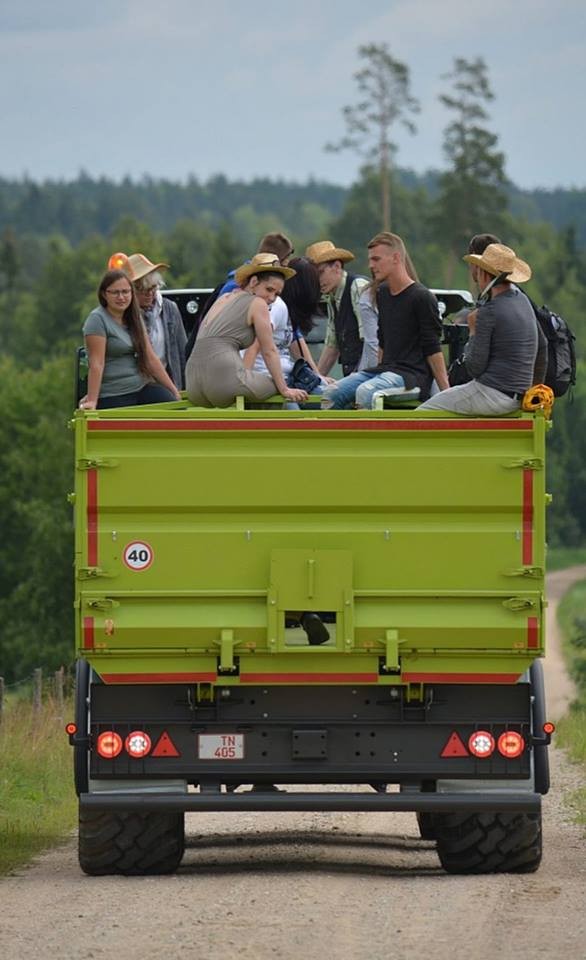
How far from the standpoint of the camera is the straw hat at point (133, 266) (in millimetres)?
13430

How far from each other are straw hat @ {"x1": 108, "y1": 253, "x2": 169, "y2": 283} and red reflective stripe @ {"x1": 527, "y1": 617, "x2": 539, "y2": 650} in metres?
3.55

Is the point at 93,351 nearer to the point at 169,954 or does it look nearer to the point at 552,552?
the point at 169,954

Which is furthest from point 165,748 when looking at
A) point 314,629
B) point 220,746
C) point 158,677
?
point 314,629

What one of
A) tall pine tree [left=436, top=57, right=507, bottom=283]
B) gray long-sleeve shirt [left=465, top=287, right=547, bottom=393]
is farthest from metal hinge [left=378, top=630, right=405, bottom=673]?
tall pine tree [left=436, top=57, right=507, bottom=283]

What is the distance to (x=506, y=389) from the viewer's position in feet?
37.9

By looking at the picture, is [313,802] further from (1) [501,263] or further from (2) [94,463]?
(1) [501,263]

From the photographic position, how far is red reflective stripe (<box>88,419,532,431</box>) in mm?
11156

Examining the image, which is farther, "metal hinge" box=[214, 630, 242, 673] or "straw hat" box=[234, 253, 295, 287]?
"straw hat" box=[234, 253, 295, 287]

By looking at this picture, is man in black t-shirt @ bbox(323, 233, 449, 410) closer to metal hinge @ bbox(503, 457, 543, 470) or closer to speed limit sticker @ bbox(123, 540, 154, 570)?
metal hinge @ bbox(503, 457, 543, 470)

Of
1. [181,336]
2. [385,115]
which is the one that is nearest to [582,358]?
[385,115]

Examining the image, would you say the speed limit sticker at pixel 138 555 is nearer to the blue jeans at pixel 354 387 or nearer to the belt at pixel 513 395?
the blue jeans at pixel 354 387

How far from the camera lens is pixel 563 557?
110000mm

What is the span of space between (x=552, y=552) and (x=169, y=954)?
102 m

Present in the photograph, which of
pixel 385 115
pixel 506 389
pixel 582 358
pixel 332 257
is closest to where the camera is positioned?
pixel 506 389
